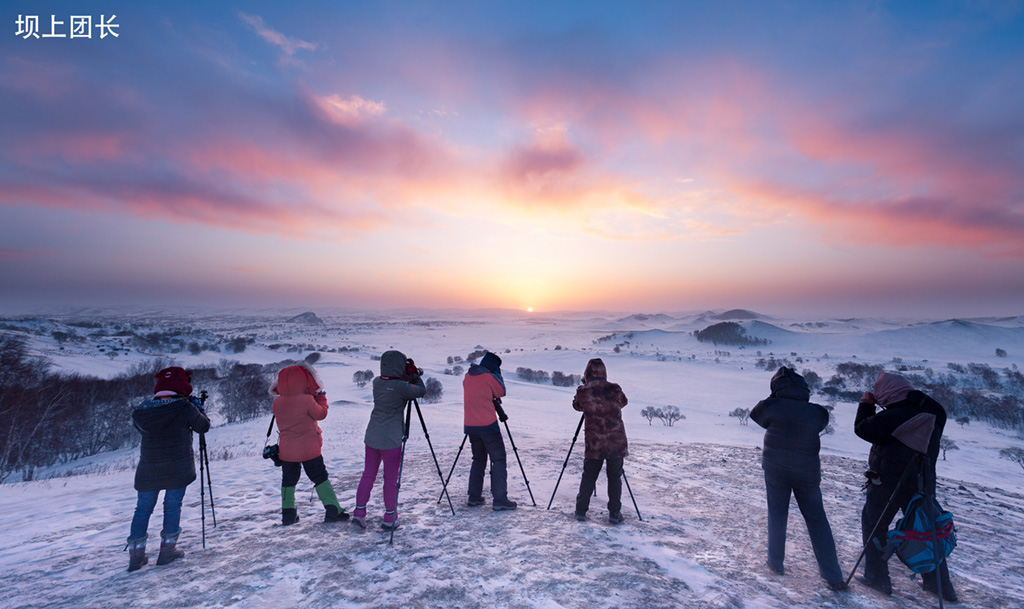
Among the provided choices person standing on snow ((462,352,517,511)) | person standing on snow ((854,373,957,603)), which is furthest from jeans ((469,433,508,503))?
person standing on snow ((854,373,957,603))

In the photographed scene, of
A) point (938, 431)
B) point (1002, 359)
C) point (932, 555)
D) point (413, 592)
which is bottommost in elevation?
point (1002, 359)

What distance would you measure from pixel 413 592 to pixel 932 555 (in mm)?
5332

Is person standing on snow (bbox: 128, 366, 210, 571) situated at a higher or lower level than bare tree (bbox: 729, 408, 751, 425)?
higher

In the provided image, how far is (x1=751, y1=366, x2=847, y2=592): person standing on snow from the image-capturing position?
4.45 m

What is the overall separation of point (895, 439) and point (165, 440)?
26.9 ft

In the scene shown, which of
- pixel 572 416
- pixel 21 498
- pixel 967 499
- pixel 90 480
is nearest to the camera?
pixel 21 498

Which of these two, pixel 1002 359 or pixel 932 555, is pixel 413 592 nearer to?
pixel 932 555

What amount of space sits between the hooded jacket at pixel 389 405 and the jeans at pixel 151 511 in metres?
2.16

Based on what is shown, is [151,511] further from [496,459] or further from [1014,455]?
[1014,455]

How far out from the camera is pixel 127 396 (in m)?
26.8

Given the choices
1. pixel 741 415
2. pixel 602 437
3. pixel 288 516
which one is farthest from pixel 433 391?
pixel 602 437

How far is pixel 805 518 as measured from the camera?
4508 mm

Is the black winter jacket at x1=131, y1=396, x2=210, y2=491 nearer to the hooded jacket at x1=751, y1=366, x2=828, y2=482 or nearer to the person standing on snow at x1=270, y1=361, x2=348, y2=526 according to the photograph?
the person standing on snow at x1=270, y1=361, x2=348, y2=526

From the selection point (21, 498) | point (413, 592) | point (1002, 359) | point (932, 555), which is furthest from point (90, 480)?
point (1002, 359)
